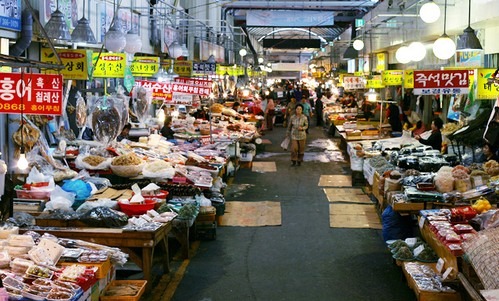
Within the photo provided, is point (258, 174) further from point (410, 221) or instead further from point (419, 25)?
point (410, 221)

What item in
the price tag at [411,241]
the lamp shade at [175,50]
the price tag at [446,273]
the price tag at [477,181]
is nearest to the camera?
the price tag at [446,273]

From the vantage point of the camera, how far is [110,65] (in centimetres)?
1366

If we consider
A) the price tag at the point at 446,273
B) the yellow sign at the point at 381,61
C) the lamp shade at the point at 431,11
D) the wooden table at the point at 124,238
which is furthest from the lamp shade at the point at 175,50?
the price tag at the point at 446,273

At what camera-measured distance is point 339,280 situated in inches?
353

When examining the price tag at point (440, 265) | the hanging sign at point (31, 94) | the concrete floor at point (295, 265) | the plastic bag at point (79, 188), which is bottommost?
the concrete floor at point (295, 265)

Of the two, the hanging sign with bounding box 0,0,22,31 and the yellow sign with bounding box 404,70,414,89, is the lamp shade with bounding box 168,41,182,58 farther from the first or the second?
the hanging sign with bounding box 0,0,22,31

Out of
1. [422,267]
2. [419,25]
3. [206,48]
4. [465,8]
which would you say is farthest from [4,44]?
[206,48]

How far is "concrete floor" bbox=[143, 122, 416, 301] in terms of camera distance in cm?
840

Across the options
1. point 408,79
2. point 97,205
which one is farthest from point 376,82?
point 97,205

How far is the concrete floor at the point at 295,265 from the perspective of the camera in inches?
331

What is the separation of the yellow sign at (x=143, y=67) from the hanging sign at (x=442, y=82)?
7347 mm

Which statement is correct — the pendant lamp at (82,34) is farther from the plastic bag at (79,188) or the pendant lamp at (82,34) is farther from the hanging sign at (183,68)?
the hanging sign at (183,68)

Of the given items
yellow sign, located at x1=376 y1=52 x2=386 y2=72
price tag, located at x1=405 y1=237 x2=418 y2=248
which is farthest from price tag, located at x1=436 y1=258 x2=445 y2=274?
yellow sign, located at x1=376 y1=52 x2=386 y2=72

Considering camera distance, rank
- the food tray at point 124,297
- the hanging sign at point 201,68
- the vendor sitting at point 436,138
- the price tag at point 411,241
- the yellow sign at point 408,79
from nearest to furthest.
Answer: the food tray at point 124,297 → the price tag at point 411,241 → the vendor sitting at point 436,138 → the yellow sign at point 408,79 → the hanging sign at point 201,68
